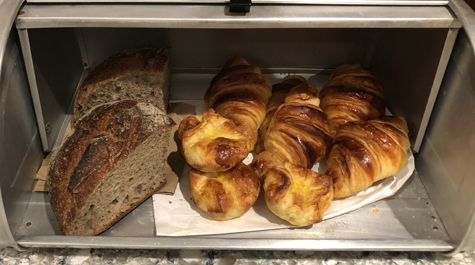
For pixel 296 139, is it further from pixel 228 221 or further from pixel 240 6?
pixel 240 6

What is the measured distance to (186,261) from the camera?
3.43ft

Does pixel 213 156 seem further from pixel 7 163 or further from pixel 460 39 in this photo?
pixel 460 39

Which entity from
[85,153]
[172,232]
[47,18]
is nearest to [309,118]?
[172,232]

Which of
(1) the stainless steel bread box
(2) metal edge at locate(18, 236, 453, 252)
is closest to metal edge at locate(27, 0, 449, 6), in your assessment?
(1) the stainless steel bread box

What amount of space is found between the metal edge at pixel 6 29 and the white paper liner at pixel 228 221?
35 cm

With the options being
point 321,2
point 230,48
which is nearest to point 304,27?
point 321,2

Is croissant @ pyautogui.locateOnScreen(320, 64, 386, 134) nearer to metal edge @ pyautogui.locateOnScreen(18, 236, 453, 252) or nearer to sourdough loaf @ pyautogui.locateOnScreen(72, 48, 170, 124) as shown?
metal edge @ pyautogui.locateOnScreen(18, 236, 453, 252)

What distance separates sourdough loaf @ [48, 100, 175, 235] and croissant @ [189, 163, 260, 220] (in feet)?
0.47

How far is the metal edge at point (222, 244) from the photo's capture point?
1002 millimetres

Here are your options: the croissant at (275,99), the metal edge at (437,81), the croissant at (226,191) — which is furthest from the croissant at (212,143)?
the metal edge at (437,81)

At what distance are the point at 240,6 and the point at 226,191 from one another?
474mm

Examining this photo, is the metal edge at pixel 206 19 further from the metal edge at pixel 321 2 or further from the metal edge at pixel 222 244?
the metal edge at pixel 222 244

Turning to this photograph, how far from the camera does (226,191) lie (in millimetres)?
1084

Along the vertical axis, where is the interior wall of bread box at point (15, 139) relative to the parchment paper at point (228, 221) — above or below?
above
